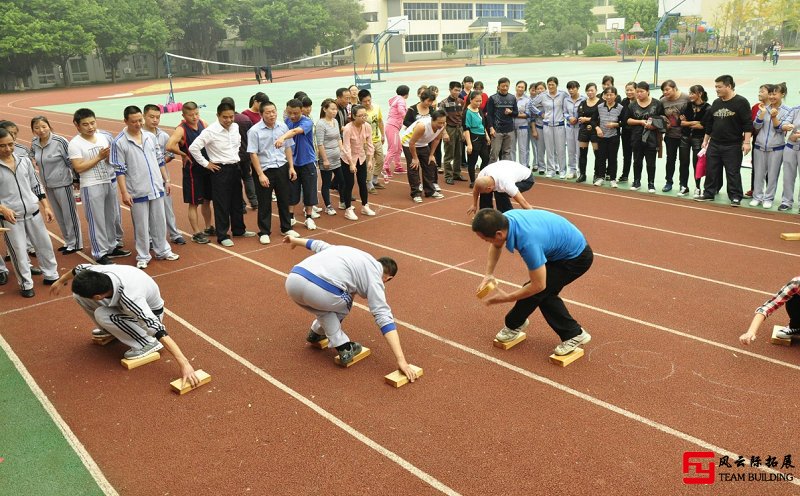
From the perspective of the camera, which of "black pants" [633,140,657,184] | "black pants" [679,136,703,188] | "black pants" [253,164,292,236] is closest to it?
"black pants" [253,164,292,236]

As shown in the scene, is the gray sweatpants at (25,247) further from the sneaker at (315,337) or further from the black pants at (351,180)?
the black pants at (351,180)

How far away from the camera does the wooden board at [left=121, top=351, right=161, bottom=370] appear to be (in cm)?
553

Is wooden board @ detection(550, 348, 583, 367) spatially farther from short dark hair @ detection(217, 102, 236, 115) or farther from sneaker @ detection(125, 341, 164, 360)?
short dark hair @ detection(217, 102, 236, 115)

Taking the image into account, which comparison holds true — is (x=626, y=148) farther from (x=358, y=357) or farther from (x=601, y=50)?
(x=601, y=50)

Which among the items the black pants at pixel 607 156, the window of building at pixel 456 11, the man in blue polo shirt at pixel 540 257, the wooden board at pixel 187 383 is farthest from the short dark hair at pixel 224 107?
the window of building at pixel 456 11

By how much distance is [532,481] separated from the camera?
12.8 feet

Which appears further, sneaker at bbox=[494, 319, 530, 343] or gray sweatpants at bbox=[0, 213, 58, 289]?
gray sweatpants at bbox=[0, 213, 58, 289]

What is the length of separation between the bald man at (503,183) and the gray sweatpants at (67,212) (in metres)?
5.37

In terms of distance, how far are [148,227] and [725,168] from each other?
8841 millimetres

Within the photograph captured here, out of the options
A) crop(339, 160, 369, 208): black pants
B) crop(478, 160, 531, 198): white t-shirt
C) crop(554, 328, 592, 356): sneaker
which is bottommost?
crop(554, 328, 592, 356): sneaker

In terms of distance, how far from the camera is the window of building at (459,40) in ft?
242

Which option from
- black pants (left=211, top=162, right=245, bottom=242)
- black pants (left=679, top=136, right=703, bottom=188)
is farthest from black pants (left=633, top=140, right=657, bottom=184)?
black pants (left=211, top=162, right=245, bottom=242)

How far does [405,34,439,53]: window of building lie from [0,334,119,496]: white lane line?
227ft

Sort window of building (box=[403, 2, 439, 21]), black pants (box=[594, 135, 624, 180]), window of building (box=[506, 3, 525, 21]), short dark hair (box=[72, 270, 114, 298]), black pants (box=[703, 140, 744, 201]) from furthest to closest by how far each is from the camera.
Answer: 1. window of building (box=[506, 3, 525, 21])
2. window of building (box=[403, 2, 439, 21])
3. black pants (box=[594, 135, 624, 180])
4. black pants (box=[703, 140, 744, 201])
5. short dark hair (box=[72, 270, 114, 298])
